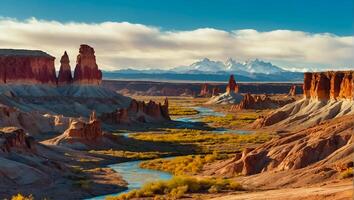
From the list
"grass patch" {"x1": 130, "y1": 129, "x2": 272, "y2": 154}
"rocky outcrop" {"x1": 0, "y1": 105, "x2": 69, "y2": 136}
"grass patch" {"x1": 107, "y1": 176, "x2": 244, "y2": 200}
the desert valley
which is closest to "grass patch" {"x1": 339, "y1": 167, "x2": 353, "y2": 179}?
the desert valley

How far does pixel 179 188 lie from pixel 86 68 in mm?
127546

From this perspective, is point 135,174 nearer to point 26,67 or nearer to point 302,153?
point 302,153

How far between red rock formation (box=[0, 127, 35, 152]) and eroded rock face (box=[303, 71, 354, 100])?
6236 centimetres

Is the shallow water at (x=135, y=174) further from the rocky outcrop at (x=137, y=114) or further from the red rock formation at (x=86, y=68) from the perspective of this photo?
the red rock formation at (x=86, y=68)

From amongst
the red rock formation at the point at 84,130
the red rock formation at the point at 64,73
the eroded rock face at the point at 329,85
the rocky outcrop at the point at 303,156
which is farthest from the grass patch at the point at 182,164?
the red rock formation at the point at 64,73

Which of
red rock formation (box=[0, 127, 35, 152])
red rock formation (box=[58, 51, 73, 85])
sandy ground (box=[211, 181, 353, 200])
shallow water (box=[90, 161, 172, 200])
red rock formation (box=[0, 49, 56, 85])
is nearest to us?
sandy ground (box=[211, 181, 353, 200])

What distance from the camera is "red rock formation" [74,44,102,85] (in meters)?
166

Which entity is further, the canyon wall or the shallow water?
the canyon wall

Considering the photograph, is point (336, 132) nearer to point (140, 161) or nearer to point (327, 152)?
point (327, 152)

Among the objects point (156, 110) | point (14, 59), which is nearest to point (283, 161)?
point (156, 110)

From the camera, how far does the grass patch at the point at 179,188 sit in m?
42.6

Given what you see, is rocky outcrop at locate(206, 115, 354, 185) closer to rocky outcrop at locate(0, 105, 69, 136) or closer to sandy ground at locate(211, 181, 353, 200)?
sandy ground at locate(211, 181, 353, 200)

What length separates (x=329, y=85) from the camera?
11631cm

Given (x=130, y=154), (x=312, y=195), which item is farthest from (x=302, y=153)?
(x=130, y=154)
